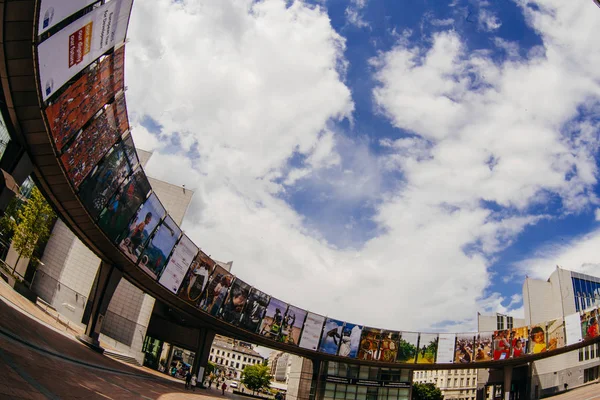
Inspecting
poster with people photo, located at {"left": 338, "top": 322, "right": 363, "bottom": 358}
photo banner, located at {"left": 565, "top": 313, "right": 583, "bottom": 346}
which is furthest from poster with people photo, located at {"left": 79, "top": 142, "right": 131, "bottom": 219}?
photo banner, located at {"left": 565, "top": 313, "right": 583, "bottom": 346}

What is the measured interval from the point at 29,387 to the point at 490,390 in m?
62.5

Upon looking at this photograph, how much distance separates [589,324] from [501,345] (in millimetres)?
9371

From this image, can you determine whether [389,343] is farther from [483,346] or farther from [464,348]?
[483,346]

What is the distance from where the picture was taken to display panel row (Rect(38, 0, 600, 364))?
17.0 meters

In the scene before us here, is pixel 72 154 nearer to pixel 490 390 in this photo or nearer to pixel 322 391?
pixel 322 391

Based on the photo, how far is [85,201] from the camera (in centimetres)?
2253

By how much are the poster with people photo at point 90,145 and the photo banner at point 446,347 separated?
145ft

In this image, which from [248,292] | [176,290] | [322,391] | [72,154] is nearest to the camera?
[72,154]

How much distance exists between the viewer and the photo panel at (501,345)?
1768 inches

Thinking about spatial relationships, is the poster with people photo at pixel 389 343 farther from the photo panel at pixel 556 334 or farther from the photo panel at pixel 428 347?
the photo panel at pixel 556 334

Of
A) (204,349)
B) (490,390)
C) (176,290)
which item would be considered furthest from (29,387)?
(490,390)

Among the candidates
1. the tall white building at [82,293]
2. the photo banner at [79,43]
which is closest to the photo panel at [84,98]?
the photo banner at [79,43]

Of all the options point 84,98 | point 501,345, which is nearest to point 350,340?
point 501,345

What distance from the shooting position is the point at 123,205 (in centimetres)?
2519
